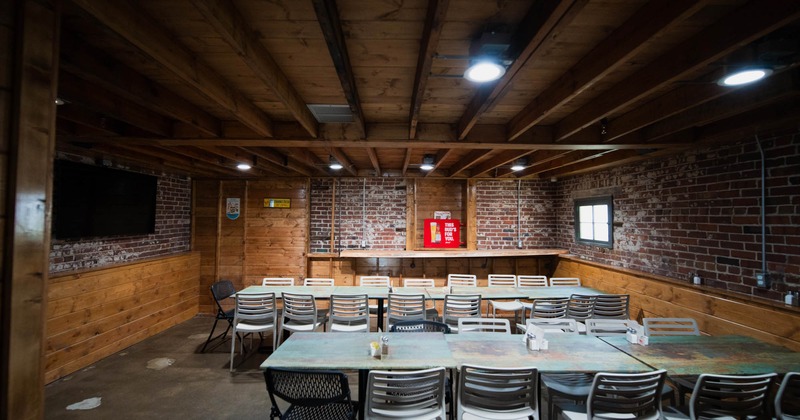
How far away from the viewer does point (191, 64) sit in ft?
6.56

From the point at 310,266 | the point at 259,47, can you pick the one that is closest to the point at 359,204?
the point at 310,266

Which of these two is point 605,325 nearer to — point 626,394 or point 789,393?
point 789,393

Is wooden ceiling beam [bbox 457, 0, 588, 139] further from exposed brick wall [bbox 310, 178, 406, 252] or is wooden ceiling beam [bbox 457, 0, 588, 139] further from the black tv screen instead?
the black tv screen

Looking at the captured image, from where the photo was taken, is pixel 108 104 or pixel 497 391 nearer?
pixel 497 391

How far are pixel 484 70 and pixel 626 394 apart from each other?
2.21 m

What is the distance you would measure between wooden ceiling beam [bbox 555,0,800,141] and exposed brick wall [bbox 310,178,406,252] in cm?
432

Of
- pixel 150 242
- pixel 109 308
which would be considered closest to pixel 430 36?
pixel 109 308

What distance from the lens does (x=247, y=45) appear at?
1.73m

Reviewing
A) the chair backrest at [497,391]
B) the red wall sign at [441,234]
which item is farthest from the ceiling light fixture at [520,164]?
the chair backrest at [497,391]

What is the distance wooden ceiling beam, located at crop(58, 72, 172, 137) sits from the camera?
231cm

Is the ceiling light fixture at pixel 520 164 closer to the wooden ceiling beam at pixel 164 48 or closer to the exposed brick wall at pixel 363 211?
the exposed brick wall at pixel 363 211

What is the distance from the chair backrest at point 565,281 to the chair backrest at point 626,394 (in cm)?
340

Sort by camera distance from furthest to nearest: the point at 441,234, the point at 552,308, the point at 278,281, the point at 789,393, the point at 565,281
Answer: the point at 441,234 → the point at 565,281 → the point at 278,281 → the point at 552,308 → the point at 789,393

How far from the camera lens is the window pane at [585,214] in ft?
18.9
